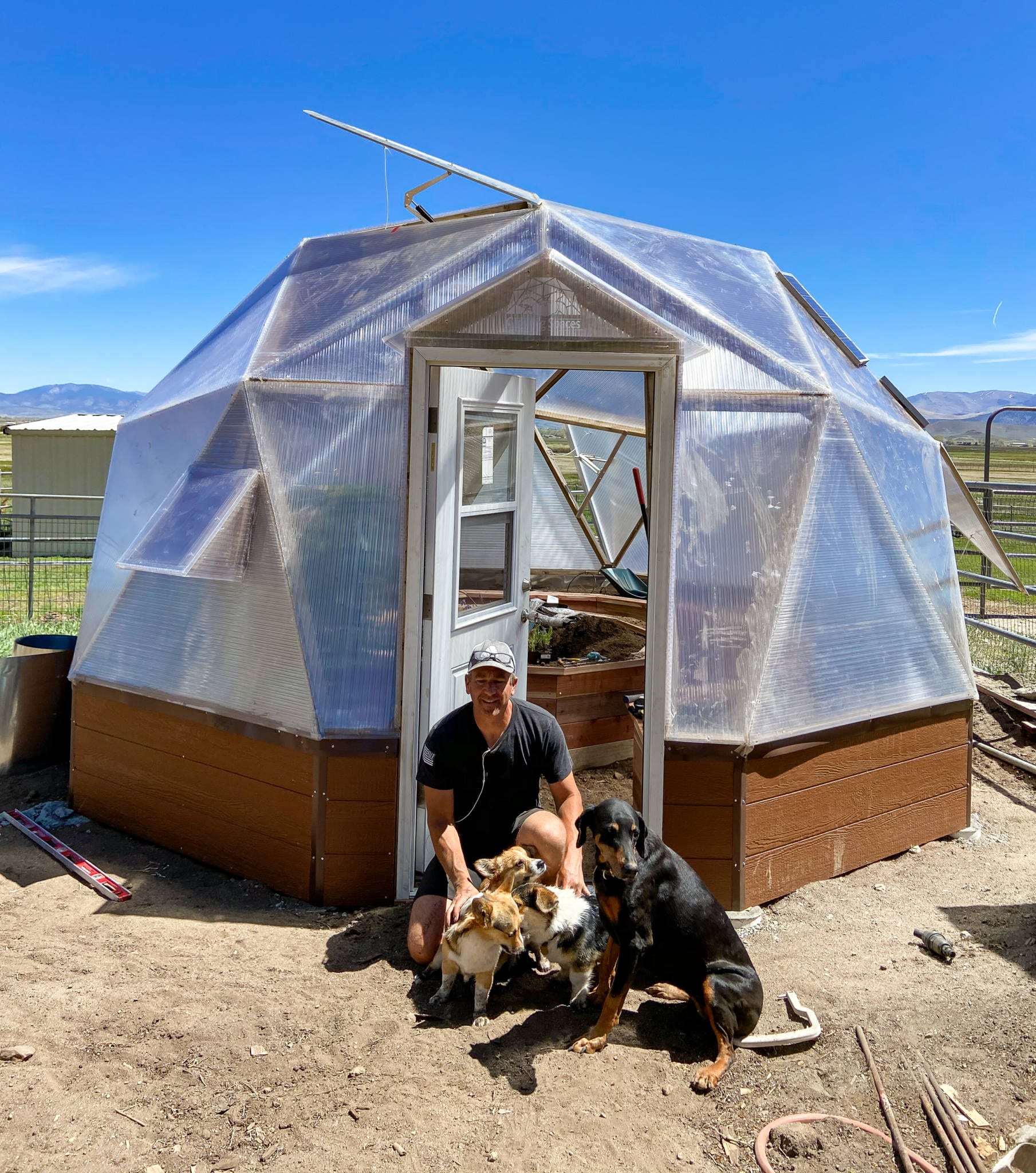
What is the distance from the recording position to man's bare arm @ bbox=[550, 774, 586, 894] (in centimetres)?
388

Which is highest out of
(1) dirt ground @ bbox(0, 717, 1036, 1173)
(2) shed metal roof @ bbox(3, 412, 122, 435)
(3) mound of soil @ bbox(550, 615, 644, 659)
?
(2) shed metal roof @ bbox(3, 412, 122, 435)

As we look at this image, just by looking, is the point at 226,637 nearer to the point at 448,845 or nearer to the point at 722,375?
the point at 448,845

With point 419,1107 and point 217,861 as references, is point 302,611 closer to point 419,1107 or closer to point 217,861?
point 217,861

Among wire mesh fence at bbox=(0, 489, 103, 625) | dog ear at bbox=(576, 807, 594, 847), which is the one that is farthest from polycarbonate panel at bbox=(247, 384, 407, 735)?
wire mesh fence at bbox=(0, 489, 103, 625)

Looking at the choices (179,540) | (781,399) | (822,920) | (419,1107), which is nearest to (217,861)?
(179,540)

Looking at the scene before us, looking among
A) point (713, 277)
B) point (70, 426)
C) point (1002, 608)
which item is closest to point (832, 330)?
point (713, 277)

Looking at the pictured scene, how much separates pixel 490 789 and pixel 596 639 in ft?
12.5

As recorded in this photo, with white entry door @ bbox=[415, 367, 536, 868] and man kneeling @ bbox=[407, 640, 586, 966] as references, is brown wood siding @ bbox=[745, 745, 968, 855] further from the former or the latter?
white entry door @ bbox=[415, 367, 536, 868]

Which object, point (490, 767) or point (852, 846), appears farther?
point (852, 846)

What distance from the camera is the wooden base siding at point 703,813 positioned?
4.55 metres

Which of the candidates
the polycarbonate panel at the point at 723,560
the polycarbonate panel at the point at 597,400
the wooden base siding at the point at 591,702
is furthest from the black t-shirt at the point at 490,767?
the polycarbonate panel at the point at 597,400

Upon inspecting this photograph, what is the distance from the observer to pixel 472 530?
5086 millimetres

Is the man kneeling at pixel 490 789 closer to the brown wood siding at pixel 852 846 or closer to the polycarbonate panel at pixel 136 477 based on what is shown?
the brown wood siding at pixel 852 846

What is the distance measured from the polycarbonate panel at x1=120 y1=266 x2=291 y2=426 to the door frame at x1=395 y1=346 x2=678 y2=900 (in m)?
1.02
